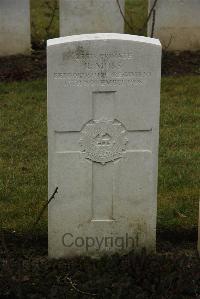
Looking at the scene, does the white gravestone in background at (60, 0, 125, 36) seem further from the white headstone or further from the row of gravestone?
the white headstone

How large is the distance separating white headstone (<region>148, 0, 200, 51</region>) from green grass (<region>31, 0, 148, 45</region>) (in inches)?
21.8

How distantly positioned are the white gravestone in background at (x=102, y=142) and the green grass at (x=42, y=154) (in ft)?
1.70

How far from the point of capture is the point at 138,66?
4.48 meters

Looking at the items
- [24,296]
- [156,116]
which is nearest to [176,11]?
[156,116]

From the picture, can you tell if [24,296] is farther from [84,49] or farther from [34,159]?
[34,159]

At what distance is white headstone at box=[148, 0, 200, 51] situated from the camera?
9836mm

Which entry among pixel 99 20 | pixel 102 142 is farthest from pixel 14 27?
pixel 102 142

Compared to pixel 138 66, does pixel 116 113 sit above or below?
below

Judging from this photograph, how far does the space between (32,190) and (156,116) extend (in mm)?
1650

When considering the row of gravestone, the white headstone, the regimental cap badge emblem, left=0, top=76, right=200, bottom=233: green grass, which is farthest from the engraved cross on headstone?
the white headstone

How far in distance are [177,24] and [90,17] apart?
116cm

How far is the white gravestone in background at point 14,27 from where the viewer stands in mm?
9484

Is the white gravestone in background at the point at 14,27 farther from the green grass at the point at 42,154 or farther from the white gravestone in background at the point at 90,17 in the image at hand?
the green grass at the point at 42,154

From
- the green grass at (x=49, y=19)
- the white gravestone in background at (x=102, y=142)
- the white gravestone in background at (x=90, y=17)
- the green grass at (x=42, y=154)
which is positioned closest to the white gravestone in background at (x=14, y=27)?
the white gravestone in background at (x=90, y=17)
